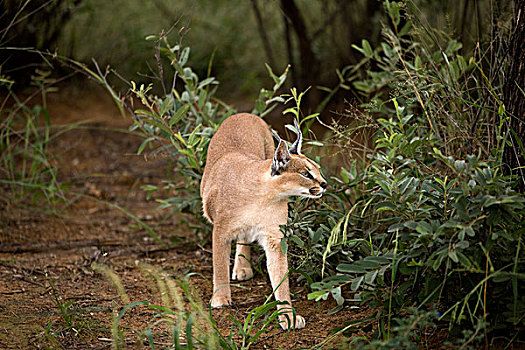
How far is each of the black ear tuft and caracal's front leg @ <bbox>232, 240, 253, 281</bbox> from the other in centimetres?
75

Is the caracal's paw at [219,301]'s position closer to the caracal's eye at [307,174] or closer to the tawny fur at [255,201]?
the tawny fur at [255,201]

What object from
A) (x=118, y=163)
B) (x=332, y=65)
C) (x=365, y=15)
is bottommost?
(x=118, y=163)

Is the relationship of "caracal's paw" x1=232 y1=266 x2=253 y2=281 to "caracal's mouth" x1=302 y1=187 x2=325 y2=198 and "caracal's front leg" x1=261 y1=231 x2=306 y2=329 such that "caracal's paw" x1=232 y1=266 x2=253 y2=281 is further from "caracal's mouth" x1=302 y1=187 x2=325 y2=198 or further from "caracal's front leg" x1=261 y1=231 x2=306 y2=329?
"caracal's mouth" x1=302 y1=187 x2=325 y2=198

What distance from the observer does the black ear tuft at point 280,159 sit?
2.51 m

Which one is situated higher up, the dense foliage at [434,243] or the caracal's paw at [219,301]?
the dense foliage at [434,243]

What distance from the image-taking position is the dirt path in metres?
2.50

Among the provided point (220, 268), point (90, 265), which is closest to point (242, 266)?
point (220, 268)

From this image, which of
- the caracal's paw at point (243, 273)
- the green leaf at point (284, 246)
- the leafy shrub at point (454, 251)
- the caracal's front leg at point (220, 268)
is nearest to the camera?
the leafy shrub at point (454, 251)

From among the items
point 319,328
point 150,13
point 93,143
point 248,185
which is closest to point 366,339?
point 319,328

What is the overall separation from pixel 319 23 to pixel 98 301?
4120 mm

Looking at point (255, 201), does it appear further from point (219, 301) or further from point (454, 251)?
point (454, 251)

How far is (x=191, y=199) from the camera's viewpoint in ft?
11.3

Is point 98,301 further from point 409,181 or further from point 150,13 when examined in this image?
point 150,13

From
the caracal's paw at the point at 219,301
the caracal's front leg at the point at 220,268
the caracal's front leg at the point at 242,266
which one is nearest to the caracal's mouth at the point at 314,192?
the caracal's front leg at the point at 220,268
